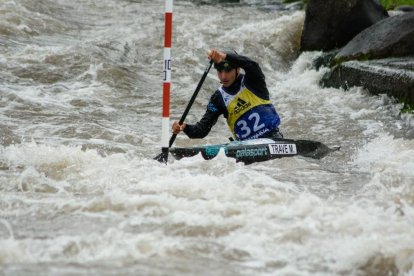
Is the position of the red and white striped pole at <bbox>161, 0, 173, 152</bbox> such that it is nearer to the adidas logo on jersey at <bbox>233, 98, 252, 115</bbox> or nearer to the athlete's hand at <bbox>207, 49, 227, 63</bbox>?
the athlete's hand at <bbox>207, 49, 227, 63</bbox>

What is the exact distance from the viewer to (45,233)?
448 centimetres

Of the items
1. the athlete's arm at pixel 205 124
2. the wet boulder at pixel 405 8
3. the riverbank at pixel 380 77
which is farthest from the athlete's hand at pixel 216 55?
the wet boulder at pixel 405 8

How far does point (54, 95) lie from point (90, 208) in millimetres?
6214

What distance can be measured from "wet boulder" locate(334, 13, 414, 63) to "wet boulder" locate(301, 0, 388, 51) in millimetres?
1466

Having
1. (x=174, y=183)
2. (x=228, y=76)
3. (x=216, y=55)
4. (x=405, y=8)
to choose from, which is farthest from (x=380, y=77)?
(x=405, y=8)

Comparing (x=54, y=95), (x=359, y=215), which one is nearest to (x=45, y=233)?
(x=359, y=215)

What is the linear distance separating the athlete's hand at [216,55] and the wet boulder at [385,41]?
551 cm

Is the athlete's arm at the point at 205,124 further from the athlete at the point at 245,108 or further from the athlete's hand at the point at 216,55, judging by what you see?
the athlete's hand at the point at 216,55

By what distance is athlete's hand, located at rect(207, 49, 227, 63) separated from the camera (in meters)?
6.69

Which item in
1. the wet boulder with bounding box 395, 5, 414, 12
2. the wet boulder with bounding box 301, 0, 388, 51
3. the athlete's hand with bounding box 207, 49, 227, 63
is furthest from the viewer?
the wet boulder with bounding box 395, 5, 414, 12

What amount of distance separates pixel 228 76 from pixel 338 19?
7366 millimetres

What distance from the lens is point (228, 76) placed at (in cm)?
742

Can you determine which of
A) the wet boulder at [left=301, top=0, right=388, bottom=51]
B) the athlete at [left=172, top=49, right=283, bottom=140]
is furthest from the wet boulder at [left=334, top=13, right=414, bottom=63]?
the athlete at [left=172, top=49, right=283, bottom=140]

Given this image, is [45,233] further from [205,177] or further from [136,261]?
[205,177]
